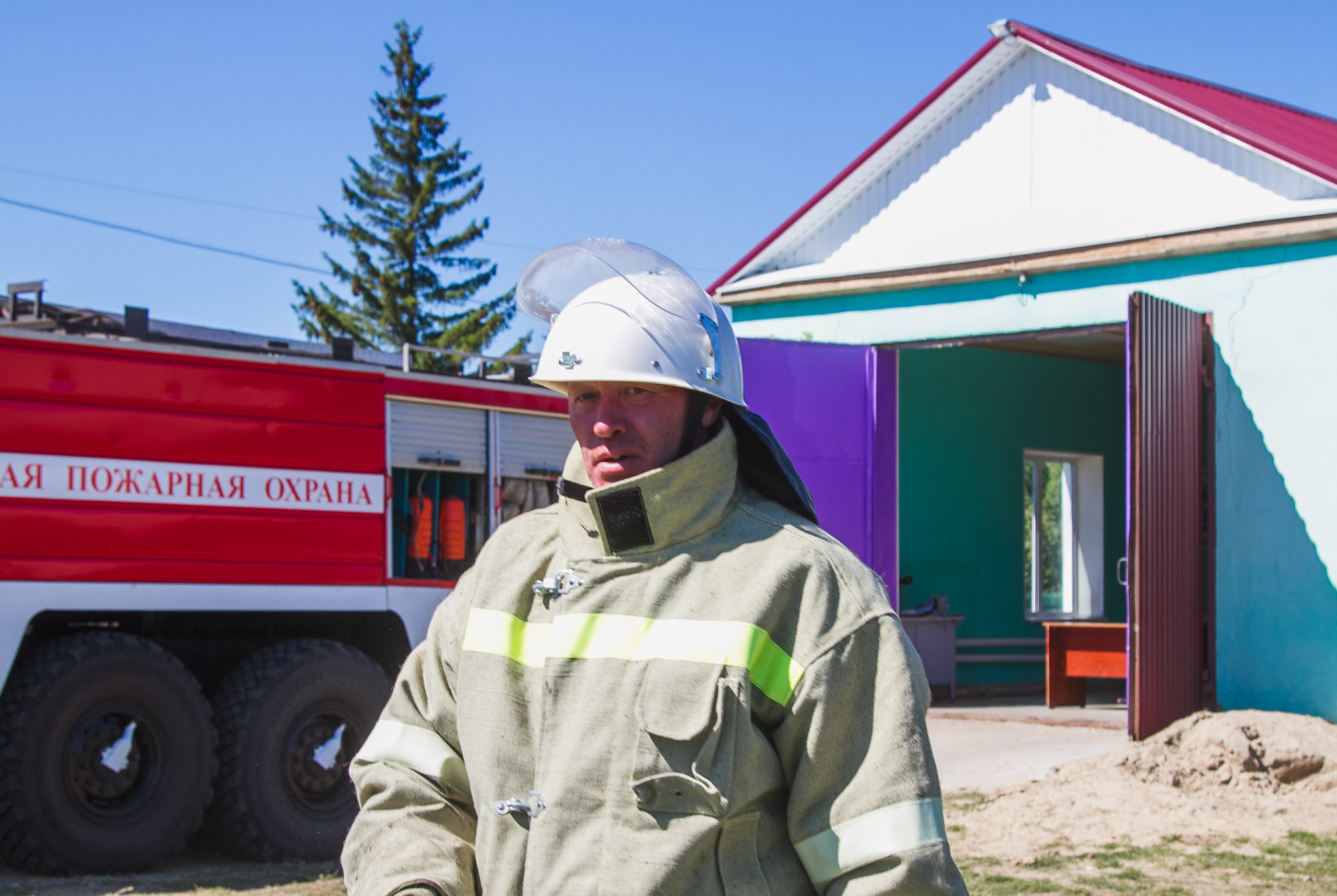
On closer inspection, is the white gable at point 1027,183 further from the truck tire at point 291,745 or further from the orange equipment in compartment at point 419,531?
the truck tire at point 291,745

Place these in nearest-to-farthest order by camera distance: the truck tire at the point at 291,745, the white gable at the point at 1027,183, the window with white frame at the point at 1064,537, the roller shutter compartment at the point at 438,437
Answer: the truck tire at the point at 291,745
the roller shutter compartment at the point at 438,437
the white gable at the point at 1027,183
the window with white frame at the point at 1064,537

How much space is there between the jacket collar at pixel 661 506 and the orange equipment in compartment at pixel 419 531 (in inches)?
237

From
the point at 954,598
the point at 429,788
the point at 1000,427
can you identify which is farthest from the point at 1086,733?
the point at 429,788

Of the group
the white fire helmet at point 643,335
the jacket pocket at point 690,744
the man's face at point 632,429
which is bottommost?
the jacket pocket at point 690,744

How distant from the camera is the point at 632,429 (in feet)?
7.56

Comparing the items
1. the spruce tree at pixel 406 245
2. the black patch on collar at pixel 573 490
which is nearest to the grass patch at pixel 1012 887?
the black patch on collar at pixel 573 490

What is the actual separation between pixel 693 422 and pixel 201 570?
540 cm

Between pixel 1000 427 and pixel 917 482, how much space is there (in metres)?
1.51

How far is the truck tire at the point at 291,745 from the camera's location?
716 cm

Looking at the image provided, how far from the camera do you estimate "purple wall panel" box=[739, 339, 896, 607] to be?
37.8 feet

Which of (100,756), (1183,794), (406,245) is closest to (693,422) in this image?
(100,756)

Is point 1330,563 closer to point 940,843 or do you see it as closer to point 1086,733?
point 1086,733

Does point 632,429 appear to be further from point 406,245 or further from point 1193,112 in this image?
point 406,245

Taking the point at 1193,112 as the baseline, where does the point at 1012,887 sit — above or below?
below
